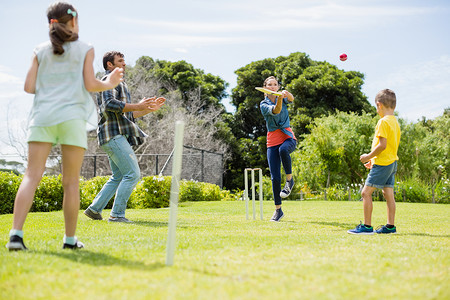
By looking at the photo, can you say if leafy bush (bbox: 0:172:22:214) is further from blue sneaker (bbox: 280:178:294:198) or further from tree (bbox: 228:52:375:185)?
tree (bbox: 228:52:375:185)

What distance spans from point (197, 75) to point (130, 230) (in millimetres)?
24949

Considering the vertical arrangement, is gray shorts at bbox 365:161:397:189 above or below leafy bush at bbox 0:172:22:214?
above

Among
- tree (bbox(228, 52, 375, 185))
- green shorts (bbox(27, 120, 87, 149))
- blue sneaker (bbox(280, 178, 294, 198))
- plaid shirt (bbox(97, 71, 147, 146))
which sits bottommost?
blue sneaker (bbox(280, 178, 294, 198))

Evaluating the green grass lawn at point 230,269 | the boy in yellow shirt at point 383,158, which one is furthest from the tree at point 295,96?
the green grass lawn at point 230,269

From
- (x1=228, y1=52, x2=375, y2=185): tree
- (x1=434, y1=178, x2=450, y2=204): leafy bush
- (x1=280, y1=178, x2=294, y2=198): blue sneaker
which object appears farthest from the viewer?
(x1=228, y1=52, x2=375, y2=185): tree

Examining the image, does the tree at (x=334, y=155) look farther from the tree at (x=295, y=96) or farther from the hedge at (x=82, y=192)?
the hedge at (x=82, y=192)

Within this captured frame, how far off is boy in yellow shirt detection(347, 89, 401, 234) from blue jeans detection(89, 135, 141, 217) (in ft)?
9.47

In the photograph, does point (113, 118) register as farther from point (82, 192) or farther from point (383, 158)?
point (82, 192)

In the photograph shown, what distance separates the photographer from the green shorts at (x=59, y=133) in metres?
Result: 3.05

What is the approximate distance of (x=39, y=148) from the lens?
10.1ft

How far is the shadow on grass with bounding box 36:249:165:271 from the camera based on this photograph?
8.46ft

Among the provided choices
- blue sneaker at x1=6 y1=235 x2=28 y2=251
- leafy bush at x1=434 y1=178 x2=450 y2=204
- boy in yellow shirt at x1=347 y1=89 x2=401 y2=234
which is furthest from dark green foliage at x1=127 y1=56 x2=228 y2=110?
blue sneaker at x1=6 y1=235 x2=28 y2=251

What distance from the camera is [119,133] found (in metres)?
5.45

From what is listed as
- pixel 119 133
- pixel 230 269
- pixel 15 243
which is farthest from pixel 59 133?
pixel 119 133
